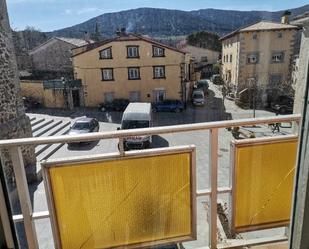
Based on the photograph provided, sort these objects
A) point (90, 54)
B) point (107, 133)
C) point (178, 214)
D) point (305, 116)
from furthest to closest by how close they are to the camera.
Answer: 1. point (90, 54)
2. point (178, 214)
3. point (107, 133)
4. point (305, 116)

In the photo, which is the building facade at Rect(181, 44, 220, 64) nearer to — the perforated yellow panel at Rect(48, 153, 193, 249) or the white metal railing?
the white metal railing

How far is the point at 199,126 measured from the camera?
1.18 m

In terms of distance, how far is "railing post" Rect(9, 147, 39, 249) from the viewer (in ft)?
3.61

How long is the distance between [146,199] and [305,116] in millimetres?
749


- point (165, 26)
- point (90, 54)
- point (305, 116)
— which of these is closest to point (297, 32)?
point (305, 116)

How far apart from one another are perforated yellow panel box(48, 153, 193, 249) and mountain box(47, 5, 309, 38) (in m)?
0.62

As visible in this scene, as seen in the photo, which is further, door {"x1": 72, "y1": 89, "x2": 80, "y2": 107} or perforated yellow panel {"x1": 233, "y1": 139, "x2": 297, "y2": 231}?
door {"x1": 72, "y1": 89, "x2": 80, "y2": 107}

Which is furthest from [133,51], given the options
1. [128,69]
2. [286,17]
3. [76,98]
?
[286,17]

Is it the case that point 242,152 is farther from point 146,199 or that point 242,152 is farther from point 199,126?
point 146,199

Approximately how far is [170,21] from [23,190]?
105cm

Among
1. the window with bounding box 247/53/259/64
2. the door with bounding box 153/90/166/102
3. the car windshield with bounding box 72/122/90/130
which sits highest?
the window with bounding box 247/53/259/64

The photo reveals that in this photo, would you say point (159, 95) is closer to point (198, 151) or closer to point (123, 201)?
point (198, 151)

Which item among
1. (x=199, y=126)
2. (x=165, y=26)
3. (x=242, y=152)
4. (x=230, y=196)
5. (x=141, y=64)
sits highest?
(x=165, y=26)

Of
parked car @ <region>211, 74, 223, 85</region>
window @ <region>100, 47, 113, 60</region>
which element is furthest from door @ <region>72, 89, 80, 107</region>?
parked car @ <region>211, 74, 223, 85</region>
